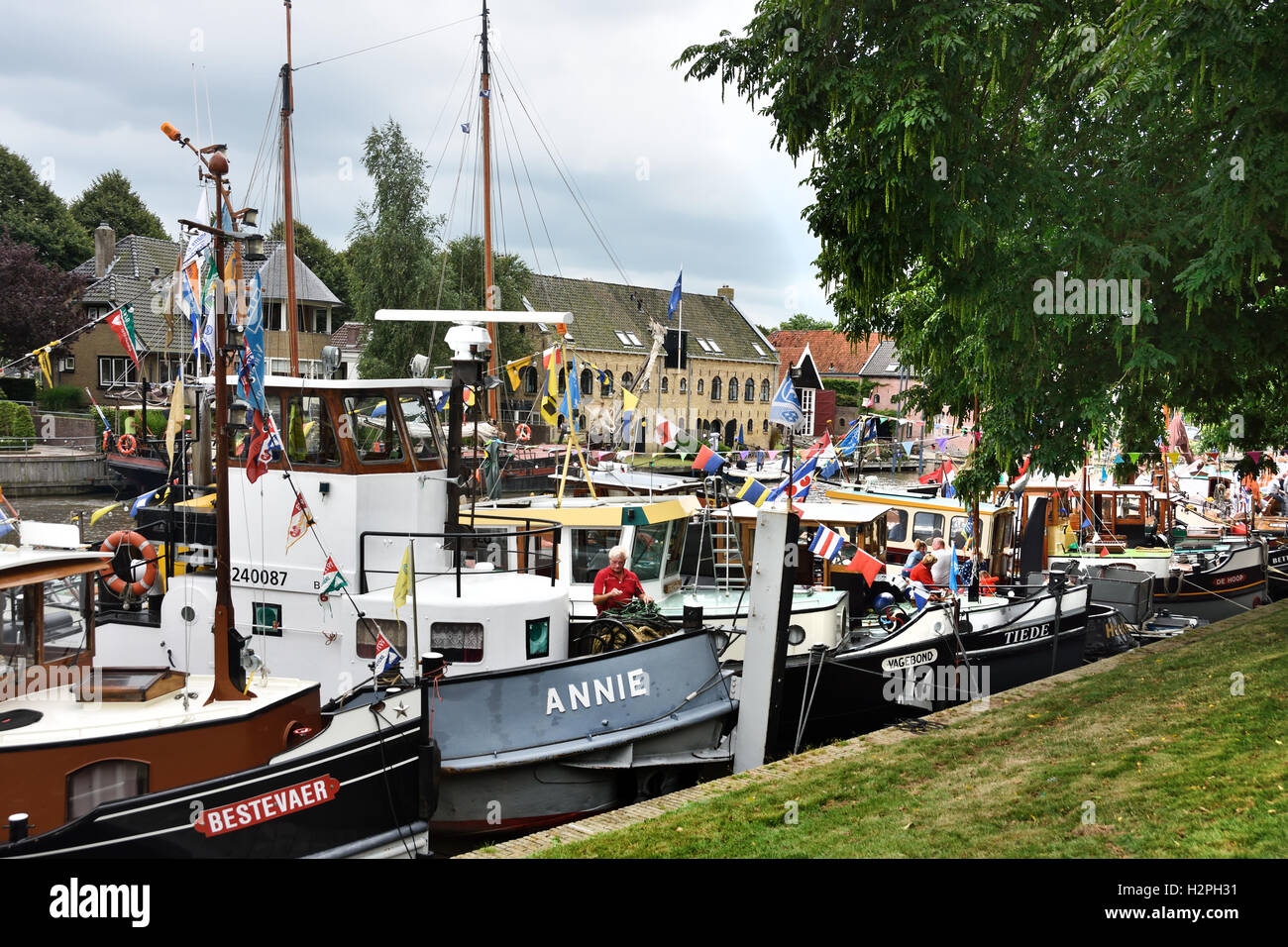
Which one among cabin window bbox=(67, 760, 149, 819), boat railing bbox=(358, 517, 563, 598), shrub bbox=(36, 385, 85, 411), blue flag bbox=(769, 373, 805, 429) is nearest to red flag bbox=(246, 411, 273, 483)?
boat railing bbox=(358, 517, 563, 598)

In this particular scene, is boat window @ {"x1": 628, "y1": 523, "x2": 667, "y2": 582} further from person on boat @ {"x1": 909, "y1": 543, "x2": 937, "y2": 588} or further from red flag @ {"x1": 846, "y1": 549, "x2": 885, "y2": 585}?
person on boat @ {"x1": 909, "y1": 543, "x2": 937, "y2": 588}

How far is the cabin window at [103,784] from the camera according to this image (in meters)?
8.24

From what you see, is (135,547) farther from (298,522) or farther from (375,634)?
(375,634)

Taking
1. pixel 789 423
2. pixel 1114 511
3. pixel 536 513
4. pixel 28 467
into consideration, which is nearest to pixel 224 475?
pixel 536 513

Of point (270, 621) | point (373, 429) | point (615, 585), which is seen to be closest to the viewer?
point (270, 621)

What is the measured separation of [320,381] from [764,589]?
5.34 metres

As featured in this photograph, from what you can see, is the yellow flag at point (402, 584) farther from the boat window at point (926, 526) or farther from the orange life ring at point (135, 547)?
the boat window at point (926, 526)

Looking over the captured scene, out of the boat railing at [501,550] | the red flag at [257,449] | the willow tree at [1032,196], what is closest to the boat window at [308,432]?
the boat railing at [501,550]

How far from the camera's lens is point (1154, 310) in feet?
35.3

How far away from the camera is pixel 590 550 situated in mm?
14195

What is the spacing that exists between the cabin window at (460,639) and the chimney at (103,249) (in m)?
49.6

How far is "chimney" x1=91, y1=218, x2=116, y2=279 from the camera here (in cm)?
5319

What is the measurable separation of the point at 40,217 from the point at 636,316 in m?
34.1

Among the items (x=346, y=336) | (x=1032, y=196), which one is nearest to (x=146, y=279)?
(x=346, y=336)
